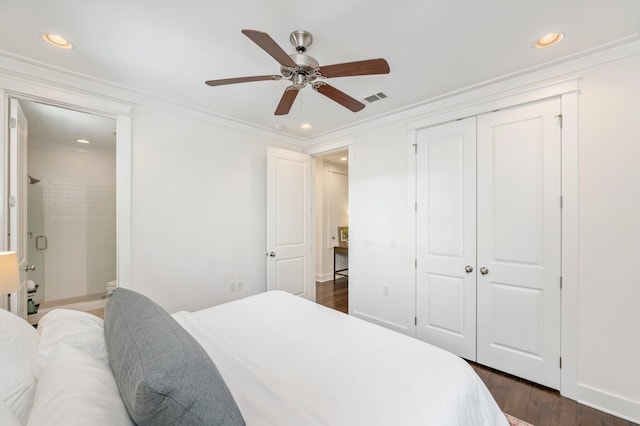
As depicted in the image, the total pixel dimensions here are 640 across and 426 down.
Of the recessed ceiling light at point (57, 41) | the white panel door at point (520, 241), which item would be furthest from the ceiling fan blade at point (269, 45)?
the white panel door at point (520, 241)

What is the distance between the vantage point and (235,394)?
1.13 meters

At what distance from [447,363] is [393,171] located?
223 cm

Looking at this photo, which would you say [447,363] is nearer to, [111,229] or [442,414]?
[442,414]

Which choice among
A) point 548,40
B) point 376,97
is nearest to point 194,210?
point 376,97

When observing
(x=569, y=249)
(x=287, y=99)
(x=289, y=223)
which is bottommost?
(x=569, y=249)

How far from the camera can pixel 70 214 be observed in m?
4.07

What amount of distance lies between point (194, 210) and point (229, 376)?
2.20 meters

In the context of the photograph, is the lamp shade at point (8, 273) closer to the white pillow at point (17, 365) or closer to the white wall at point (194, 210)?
the white pillow at point (17, 365)

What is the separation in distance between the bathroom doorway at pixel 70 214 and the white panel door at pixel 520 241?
4393 mm

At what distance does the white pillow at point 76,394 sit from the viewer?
706 millimetres

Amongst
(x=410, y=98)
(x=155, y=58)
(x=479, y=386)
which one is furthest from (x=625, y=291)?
(x=155, y=58)

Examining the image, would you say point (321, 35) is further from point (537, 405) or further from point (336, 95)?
point (537, 405)

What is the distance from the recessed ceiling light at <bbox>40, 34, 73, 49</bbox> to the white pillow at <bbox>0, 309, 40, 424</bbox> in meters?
1.80

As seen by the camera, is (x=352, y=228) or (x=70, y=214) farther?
(x=70, y=214)
